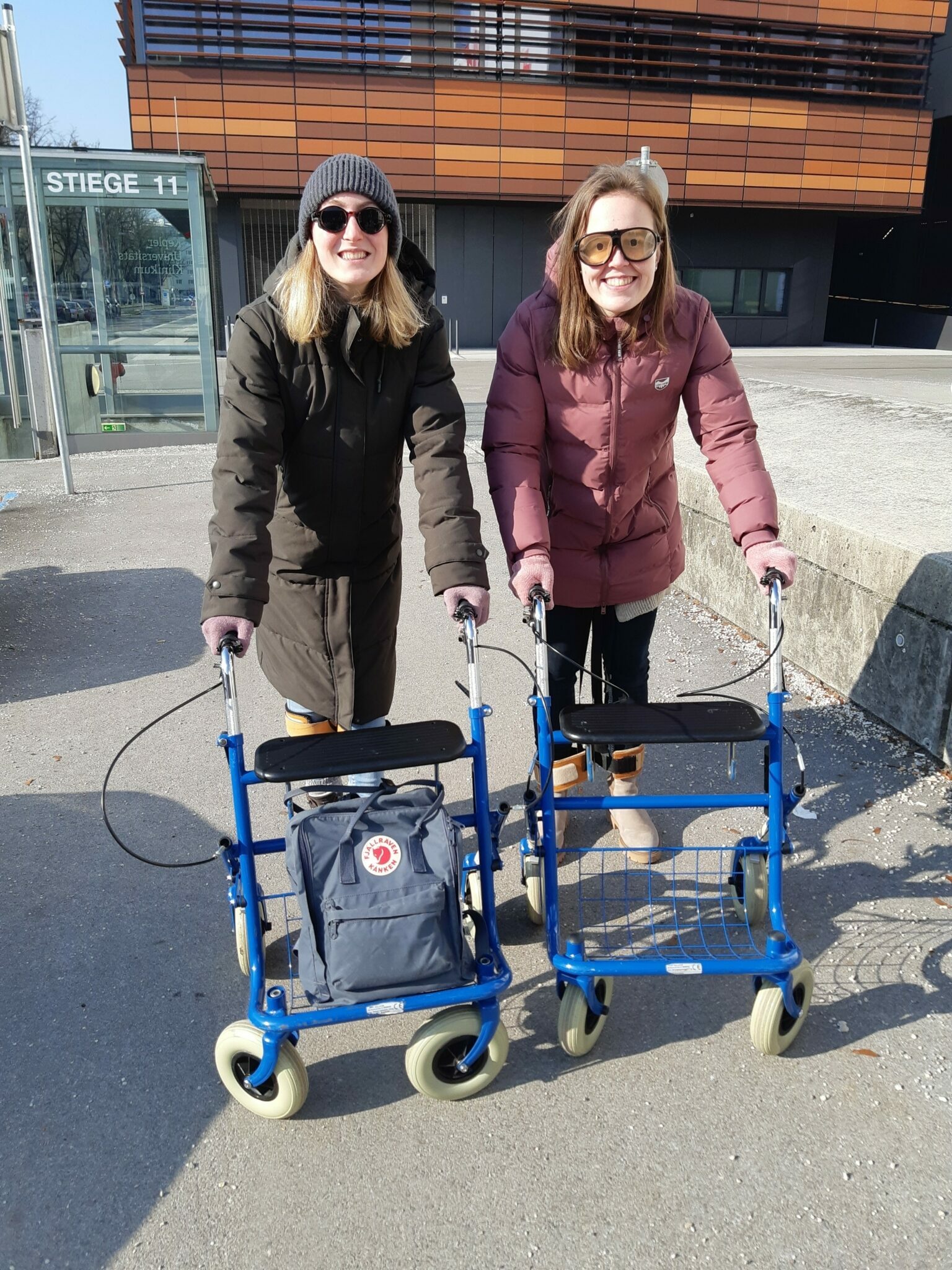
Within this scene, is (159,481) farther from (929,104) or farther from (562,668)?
(929,104)

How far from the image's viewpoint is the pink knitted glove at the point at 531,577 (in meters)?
2.72

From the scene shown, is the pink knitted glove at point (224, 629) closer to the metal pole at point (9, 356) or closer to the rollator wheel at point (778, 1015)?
the rollator wheel at point (778, 1015)

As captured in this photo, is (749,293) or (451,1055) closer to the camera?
(451,1055)

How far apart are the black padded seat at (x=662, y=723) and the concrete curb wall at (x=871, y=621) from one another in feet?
5.19

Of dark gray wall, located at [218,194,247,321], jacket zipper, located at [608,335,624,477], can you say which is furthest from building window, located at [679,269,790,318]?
jacket zipper, located at [608,335,624,477]

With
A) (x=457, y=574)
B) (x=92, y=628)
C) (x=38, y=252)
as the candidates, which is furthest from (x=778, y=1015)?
(x=38, y=252)

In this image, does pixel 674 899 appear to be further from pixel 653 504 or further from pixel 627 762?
pixel 653 504

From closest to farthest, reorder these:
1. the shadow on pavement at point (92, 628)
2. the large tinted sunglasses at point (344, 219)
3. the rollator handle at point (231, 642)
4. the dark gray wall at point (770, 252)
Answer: the rollator handle at point (231, 642) → the large tinted sunglasses at point (344, 219) → the shadow on pavement at point (92, 628) → the dark gray wall at point (770, 252)

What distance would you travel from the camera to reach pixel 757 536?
2863 mm

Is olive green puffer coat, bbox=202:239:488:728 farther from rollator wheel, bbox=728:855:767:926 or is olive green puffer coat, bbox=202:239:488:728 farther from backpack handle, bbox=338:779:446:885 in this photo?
rollator wheel, bbox=728:855:767:926

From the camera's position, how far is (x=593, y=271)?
2818mm

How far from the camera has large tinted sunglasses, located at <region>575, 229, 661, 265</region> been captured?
2.76 m

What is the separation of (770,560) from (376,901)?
1.42 m

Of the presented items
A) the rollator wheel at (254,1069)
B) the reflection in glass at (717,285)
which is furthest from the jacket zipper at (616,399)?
the reflection in glass at (717,285)
